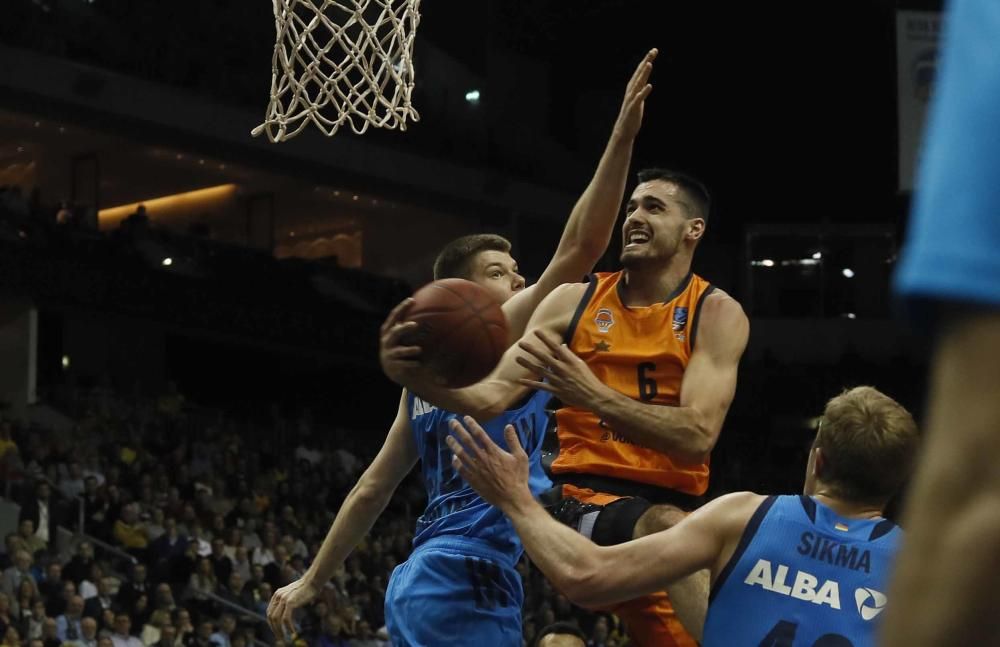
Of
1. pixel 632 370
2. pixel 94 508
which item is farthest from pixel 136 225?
pixel 632 370

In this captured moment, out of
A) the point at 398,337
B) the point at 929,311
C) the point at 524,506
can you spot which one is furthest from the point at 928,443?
the point at 398,337

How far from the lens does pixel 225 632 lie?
12766 mm

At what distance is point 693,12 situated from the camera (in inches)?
955

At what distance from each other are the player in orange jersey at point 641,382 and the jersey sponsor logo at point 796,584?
3.52 ft

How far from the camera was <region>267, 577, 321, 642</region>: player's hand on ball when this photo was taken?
16.9 feet

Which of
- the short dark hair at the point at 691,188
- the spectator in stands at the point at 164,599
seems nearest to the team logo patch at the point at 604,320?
the short dark hair at the point at 691,188

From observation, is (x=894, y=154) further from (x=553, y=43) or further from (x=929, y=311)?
(x=929, y=311)

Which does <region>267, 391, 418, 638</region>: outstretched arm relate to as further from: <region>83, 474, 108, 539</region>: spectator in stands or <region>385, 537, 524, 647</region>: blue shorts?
<region>83, 474, 108, 539</region>: spectator in stands

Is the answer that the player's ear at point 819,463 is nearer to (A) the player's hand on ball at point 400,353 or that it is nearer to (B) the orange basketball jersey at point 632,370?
(A) the player's hand on ball at point 400,353

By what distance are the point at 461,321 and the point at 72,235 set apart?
53.2 feet

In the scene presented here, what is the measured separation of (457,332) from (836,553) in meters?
1.20

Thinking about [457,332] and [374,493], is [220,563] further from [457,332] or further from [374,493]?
[457,332]

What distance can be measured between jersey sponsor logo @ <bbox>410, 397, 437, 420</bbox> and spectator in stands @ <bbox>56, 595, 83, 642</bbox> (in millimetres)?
6879

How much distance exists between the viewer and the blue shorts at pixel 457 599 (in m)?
4.96
